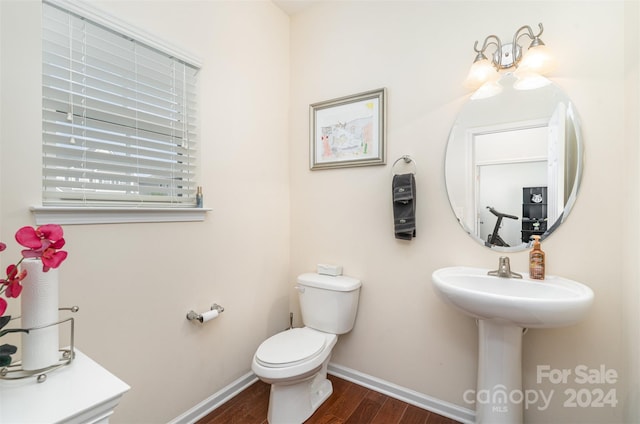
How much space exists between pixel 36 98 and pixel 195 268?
976mm

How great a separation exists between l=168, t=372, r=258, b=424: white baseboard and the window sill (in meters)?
1.05

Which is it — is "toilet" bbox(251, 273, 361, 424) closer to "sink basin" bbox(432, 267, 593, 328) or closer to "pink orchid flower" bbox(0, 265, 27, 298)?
"sink basin" bbox(432, 267, 593, 328)

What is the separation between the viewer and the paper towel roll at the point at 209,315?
156 cm

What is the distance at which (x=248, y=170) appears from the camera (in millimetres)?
1914

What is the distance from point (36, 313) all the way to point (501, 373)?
1.81 m

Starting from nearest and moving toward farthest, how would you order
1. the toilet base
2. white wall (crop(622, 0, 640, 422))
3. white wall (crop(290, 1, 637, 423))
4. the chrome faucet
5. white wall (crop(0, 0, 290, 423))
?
white wall (crop(0, 0, 290, 423)), white wall (crop(622, 0, 640, 422)), white wall (crop(290, 1, 637, 423)), the chrome faucet, the toilet base

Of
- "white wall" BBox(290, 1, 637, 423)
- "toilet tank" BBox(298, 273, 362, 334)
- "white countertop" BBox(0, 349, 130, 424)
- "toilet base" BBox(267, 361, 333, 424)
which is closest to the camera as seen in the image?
"white countertop" BBox(0, 349, 130, 424)

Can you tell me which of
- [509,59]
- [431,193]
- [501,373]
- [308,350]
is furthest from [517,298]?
[509,59]

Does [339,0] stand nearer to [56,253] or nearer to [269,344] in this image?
[56,253]

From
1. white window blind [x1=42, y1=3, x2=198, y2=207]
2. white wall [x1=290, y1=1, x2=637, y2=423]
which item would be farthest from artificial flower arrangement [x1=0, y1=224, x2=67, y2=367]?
white wall [x1=290, y1=1, x2=637, y2=423]

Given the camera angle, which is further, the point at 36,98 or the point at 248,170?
the point at 248,170

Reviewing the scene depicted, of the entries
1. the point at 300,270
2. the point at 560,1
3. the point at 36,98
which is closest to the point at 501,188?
the point at 560,1

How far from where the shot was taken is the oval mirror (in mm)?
1378

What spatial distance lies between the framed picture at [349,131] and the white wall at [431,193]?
2.6 inches
